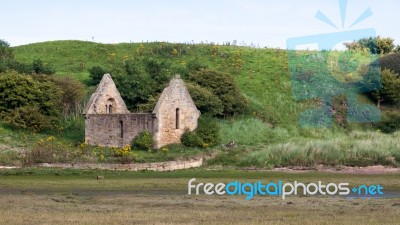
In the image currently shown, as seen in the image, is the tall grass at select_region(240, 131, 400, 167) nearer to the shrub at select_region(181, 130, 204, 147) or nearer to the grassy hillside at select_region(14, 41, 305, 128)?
the shrub at select_region(181, 130, 204, 147)

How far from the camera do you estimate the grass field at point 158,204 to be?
926 inches

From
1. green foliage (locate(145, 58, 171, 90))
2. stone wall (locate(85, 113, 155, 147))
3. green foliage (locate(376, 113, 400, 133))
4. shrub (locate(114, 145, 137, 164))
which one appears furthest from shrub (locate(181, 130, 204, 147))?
green foliage (locate(376, 113, 400, 133))

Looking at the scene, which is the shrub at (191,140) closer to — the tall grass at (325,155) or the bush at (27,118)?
the tall grass at (325,155)

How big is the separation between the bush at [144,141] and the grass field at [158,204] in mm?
10736

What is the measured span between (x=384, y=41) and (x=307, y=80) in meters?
28.4

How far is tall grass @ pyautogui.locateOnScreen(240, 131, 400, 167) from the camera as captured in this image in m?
49.3

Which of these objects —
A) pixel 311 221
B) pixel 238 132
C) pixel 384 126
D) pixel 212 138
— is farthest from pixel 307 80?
pixel 311 221

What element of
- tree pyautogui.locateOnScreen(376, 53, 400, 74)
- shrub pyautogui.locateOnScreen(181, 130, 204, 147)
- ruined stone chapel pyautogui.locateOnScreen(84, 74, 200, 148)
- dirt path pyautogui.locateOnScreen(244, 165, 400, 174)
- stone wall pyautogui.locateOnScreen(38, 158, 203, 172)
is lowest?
dirt path pyautogui.locateOnScreen(244, 165, 400, 174)

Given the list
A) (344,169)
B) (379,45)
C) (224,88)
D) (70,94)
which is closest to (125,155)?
(344,169)

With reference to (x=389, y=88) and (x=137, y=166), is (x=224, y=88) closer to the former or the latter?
(x=137, y=166)

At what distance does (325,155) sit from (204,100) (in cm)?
1294

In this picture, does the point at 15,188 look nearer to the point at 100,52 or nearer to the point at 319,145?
the point at 319,145

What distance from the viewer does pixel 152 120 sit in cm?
5406

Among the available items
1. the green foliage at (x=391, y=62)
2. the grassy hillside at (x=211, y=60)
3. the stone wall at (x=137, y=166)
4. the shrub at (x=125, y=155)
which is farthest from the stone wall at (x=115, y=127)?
the green foliage at (x=391, y=62)
